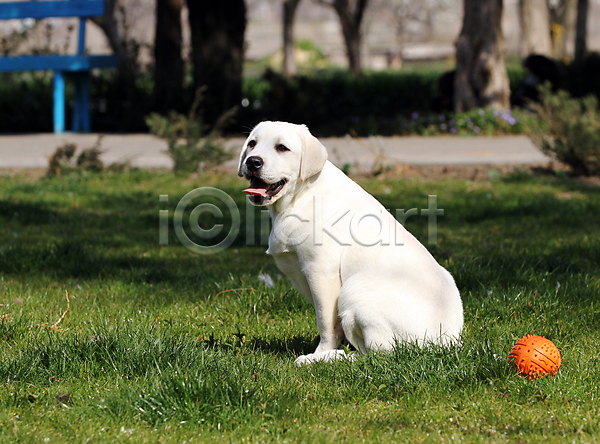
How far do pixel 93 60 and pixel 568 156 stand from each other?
29.4 ft

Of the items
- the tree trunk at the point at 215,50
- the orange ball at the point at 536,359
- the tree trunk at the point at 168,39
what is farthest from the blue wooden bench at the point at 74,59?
the orange ball at the point at 536,359

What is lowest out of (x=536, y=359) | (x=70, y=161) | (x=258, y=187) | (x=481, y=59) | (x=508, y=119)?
(x=536, y=359)

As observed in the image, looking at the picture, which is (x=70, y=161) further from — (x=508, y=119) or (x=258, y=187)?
(x=508, y=119)

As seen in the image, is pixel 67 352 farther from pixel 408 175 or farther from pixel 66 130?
pixel 66 130

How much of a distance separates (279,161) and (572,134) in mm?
6023

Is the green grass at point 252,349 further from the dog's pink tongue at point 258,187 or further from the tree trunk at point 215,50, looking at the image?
the tree trunk at point 215,50

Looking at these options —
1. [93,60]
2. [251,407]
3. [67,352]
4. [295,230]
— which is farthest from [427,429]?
[93,60]

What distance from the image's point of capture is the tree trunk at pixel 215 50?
512 inches

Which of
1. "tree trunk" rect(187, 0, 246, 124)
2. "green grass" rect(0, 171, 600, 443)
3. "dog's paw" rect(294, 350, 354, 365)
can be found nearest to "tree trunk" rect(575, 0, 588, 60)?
"tree trunk" rect(187, 0, 246, 124)

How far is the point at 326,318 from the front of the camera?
11.6 ft

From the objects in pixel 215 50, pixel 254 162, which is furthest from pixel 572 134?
pixel 215 50

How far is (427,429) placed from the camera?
2.82 metres

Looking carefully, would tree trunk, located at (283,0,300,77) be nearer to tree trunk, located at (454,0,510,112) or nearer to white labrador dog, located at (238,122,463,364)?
tree trunk, located at (454,0,510,112)

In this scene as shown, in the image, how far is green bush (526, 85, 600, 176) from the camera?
8266mm
